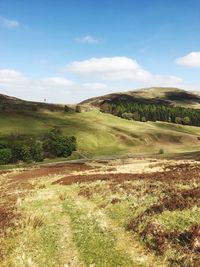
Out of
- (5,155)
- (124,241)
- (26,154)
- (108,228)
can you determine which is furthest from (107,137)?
(124,241)

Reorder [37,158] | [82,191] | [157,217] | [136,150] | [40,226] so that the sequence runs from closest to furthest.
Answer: [157,217] → [40,226] → [82,191] → [37,158] → [136,150]

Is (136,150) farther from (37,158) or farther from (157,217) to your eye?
(157,217)

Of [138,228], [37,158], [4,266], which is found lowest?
[37,158]

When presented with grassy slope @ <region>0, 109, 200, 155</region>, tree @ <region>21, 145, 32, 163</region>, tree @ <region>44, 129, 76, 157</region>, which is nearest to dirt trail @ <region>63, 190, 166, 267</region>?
tree @ <region>21, 145, 32, 163</region>

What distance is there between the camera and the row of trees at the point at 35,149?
12900 cm

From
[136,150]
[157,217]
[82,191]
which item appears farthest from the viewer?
[136,150]

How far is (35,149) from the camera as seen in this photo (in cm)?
13200

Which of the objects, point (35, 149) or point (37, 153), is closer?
point (35, 149)

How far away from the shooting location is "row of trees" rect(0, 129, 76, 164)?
129000mm

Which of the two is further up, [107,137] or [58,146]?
[107,137]

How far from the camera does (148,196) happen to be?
25.1 metres

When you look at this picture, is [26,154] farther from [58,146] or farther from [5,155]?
[58,146]

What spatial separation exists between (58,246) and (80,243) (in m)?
1.09

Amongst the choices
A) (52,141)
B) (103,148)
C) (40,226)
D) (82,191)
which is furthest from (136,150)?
(40,226)
